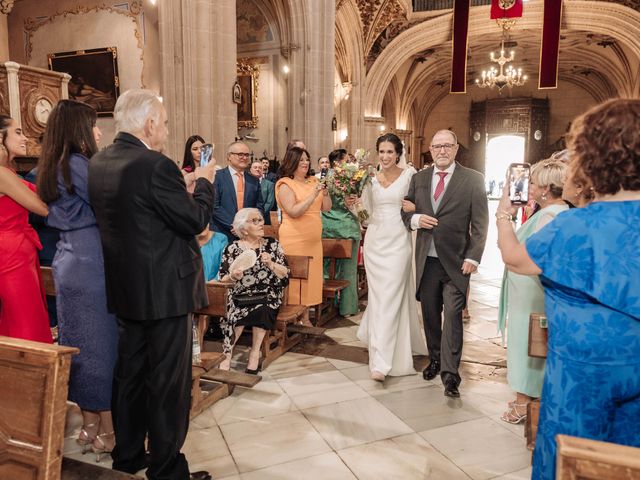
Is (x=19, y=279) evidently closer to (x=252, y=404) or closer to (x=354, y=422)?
(x=252, y=404)

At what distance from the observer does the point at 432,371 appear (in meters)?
3.98

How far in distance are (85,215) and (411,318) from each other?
2.83m

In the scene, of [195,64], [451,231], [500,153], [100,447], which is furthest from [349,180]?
[500,153]

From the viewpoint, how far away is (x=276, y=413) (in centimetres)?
339

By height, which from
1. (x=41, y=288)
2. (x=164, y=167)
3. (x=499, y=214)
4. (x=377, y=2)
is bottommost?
(x=41, y=288)

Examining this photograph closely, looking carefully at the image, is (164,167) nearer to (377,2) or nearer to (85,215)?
(85,215)

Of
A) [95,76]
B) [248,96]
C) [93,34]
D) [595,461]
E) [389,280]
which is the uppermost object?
[93,34]

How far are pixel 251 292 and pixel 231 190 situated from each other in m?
1.22

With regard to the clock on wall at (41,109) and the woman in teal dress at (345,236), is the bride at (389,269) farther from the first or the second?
the clock on wall at (41,109)

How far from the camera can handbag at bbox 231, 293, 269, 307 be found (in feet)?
13.3

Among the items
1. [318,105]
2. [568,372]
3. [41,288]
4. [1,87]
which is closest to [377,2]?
[318,105]

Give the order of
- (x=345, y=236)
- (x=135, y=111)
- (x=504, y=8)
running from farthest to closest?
1. (x=504, y=8)
2. (x=345, y=236)
3. (x=135, y=111)

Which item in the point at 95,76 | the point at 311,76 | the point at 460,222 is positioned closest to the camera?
the point at 460,222

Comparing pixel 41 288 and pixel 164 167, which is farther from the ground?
pixel 164 167
